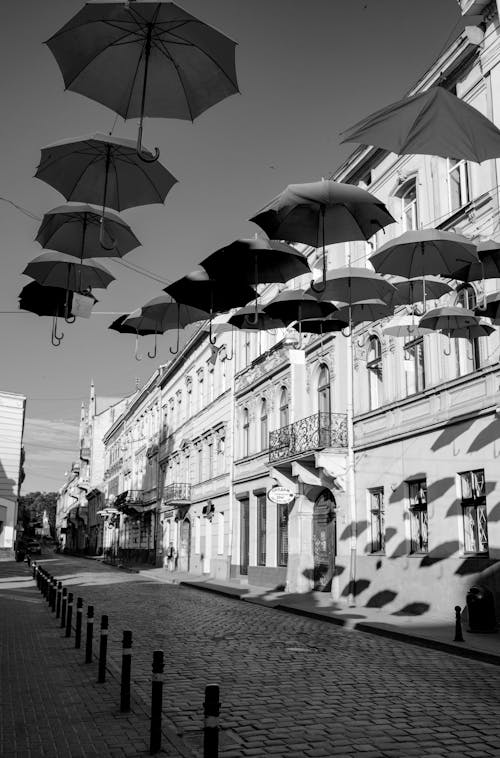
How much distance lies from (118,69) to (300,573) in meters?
20.9

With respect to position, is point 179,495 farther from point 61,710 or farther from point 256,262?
point 61,710

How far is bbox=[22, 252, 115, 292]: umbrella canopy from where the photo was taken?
33.1 ft

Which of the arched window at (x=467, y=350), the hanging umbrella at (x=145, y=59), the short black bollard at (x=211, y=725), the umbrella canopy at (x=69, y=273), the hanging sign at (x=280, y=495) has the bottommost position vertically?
the short black bollard at (x=211, y=725)

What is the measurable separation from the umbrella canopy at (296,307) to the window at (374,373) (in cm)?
1045

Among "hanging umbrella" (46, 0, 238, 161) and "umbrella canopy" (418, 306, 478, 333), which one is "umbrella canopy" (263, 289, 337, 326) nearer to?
"umbrella canopy" (418, 306, 478, 333)

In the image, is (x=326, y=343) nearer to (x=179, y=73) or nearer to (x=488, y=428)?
(x=488, y=428)

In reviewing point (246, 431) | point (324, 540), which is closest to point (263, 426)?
point (246, 431)

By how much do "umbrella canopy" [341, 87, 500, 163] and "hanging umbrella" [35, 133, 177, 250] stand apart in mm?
2737

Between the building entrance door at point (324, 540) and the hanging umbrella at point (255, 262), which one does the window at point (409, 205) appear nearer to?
the building entrance door at point (324, 540)

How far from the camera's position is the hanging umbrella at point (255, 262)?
10.2 meters

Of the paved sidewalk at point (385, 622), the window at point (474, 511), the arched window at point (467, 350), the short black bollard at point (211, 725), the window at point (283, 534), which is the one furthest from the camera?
the window at point (283, 534)

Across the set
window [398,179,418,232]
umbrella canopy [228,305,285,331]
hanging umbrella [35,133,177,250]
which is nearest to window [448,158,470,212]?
window [398,179,418,232]

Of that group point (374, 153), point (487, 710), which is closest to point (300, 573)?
point (374, 153)

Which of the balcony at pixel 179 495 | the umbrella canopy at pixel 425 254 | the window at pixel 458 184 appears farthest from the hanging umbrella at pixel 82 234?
the balcony at pixel 179 495
